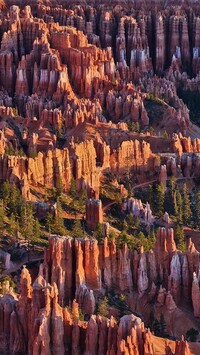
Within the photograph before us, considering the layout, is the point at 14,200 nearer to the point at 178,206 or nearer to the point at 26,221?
the point at 26,221

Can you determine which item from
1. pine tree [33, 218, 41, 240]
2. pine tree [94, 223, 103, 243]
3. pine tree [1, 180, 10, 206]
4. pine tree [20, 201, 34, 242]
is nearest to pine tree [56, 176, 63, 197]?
pine tree [1, 180, 10, 206]

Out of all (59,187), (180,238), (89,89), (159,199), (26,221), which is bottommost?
(180,238)

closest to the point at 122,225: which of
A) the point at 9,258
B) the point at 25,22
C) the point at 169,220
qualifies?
the point at 169,220

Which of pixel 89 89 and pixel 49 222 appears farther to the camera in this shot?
pixel 89 89

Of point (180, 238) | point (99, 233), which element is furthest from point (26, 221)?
point (180, 238)

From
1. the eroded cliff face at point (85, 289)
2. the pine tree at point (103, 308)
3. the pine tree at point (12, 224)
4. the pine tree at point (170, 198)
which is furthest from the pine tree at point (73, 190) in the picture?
the pine tree at point (103, 308)

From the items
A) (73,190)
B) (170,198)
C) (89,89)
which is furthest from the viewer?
(89,89)

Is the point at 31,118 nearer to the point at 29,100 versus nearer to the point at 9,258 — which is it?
the point at 29,100

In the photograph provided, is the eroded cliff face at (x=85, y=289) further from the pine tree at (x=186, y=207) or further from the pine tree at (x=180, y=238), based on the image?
the pine tree at (x=186, y=207)
